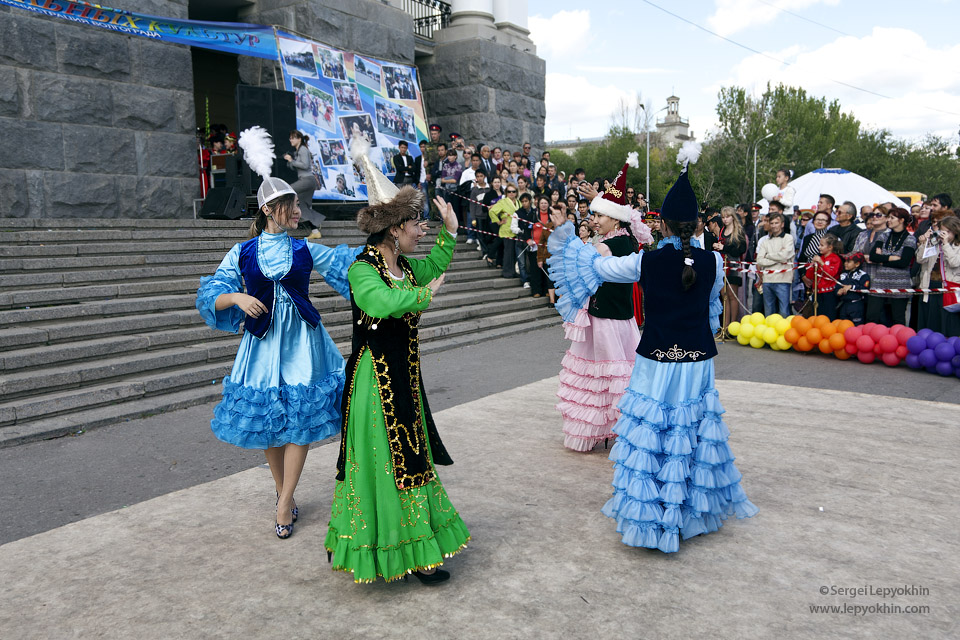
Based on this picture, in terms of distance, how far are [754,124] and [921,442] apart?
47.4 m

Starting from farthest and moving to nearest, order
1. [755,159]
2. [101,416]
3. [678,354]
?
[755,159] → [101,416] → [678,354]

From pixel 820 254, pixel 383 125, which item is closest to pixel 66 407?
pixel 820 254

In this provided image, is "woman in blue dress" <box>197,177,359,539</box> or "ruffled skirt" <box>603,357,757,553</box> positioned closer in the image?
"ruffled skirt" <box>603,357,757,553</box>

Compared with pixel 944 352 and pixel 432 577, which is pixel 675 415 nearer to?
pixel 432 577

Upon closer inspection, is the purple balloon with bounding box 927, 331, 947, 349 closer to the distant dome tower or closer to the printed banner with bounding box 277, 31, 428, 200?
the printed banner with bounding box 277, 31, 428, 200

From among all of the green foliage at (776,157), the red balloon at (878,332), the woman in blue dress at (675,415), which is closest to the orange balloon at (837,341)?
the red balloon at (878,332)

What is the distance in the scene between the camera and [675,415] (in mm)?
3963

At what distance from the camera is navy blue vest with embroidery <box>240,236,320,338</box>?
4152 mm

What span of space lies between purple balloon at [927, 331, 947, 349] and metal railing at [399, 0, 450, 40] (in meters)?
16.2

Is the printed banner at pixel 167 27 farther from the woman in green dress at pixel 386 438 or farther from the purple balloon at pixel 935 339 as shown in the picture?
the purple balloon at pixel 935 339

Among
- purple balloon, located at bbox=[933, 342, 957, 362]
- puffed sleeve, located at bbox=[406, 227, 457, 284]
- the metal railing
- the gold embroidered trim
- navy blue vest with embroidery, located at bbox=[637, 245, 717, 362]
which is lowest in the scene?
purple balloon, located at bbox=[933, 342, 957, 362]

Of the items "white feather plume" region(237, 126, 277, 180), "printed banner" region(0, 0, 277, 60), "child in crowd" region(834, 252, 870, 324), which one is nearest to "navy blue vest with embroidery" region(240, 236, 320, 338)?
"white feather plume" region(237, 126, 277, 180)

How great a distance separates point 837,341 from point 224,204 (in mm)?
9972

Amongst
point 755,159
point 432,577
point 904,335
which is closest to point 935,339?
point 904,335
